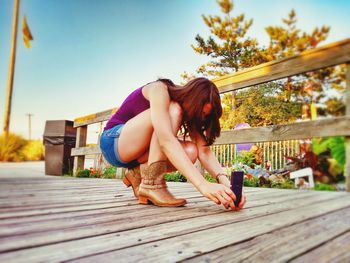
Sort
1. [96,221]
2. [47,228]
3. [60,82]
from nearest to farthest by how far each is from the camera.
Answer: [47,228], [96,221], [60,82]

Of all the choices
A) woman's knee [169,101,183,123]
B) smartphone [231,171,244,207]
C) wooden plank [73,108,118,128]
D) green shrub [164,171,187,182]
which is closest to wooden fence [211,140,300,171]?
green shrub [164,171,187,182]

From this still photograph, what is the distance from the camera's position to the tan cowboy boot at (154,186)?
1362mm

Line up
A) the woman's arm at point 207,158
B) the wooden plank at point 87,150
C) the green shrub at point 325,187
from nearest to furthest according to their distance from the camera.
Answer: the woman's arm at point 207,158 < the green shrub at point 325,187 < the wooden plank at point 87,150

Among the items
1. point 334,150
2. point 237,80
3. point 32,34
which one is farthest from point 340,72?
point 32,34

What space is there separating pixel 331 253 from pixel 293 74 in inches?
66.1

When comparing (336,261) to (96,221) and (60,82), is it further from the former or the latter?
(60,82)

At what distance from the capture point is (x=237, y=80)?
2502mm

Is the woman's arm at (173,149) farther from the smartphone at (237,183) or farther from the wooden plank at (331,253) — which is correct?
the wooden plank at (331,253)

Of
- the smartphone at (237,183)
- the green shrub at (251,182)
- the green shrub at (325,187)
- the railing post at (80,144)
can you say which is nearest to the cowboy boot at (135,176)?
the smartphone at (237,183)

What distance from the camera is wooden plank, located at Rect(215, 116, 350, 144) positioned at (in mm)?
1853

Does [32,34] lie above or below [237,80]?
above

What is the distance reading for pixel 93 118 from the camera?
4.04 metres

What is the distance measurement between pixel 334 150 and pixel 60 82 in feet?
37.5

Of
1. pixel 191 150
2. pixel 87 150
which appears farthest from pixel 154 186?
pixel 87 150
